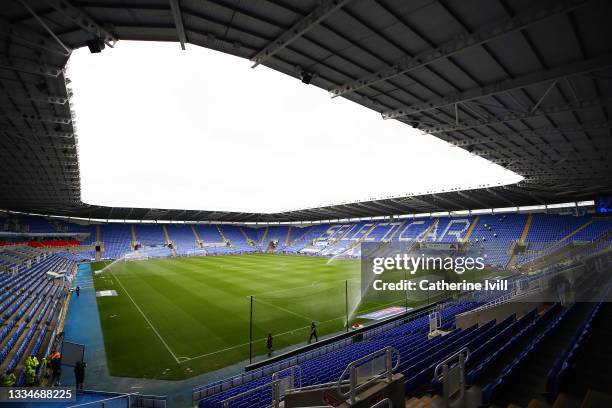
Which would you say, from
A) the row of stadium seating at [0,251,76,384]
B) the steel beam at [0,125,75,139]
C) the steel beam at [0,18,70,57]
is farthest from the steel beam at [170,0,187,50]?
the row of stadium seating at [0,251,76,384]

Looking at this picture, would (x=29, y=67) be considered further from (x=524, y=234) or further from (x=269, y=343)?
(x=524, y=234)

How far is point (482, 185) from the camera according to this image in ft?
117

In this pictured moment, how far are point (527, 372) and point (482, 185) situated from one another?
109 feet

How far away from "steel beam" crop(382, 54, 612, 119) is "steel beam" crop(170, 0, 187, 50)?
810cm

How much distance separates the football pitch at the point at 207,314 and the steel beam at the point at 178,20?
1223 cm

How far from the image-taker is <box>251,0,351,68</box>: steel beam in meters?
6.83

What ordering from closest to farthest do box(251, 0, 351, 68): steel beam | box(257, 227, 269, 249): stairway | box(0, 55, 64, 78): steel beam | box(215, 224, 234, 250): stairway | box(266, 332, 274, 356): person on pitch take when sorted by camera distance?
box(251, 0, 351, 68): steel beam
box(0, 55, 64, 78): steel beam
box(266, 332, 274, 356): person on pitch
box(215, 224, 234, 250): stairway
box(257, 227, 269, 249): stairway

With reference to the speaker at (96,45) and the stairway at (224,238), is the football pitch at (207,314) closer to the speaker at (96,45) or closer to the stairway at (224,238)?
the speaker at (96,45)

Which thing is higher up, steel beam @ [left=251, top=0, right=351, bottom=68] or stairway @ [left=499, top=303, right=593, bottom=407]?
steel beam @ [left=251, top=0, right=351, bottom=68]

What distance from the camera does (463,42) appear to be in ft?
26.2

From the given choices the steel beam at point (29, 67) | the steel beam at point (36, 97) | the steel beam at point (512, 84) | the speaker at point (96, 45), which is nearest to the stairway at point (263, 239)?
the steel beam at point (36, 97)

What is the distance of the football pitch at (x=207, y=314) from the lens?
47.5 ft

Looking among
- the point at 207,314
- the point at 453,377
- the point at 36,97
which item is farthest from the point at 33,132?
the point at 453,377

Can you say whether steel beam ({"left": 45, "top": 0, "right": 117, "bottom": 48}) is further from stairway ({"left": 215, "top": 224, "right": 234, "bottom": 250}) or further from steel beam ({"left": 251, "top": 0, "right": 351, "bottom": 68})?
stairway ({"left": 215, "top": 224, "right": 234, "bottom": 250})
